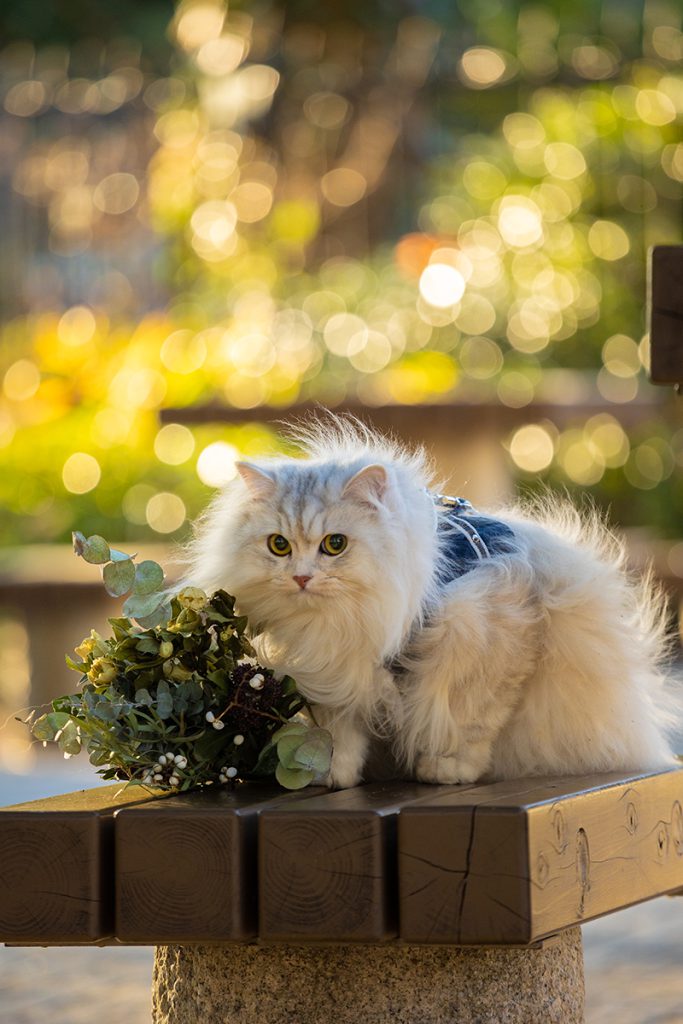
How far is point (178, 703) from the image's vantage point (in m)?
1.68

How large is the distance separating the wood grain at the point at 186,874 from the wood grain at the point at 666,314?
0.79 metres

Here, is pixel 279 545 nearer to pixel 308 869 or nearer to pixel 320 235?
pixel 308 869

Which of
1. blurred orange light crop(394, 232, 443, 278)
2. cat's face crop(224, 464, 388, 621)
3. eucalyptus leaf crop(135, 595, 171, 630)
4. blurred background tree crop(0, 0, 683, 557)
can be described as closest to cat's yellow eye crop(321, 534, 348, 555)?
cat's face crop(224, 464, 388, 621)

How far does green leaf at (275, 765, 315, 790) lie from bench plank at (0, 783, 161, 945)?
0.79 ft

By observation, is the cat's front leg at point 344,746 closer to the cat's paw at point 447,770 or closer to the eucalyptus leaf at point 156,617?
the cat's paw at point 447,770

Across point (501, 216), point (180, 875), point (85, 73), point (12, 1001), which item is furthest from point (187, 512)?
point (180, 875)

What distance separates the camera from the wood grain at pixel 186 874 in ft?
4.72

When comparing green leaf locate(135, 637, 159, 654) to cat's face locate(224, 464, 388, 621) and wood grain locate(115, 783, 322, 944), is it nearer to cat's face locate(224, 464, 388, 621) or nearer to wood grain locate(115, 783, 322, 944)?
cat's face locate(224, 464, 388, 621)

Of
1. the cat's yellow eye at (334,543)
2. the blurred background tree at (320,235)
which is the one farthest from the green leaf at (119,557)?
the blurred background tree at (320,235)

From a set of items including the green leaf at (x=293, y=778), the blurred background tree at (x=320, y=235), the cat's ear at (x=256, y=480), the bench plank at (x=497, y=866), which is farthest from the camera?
the blurred background tree at (x=320, y=235)

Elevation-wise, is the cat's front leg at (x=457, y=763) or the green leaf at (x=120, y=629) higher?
the green leaf at (x=120, y=629)

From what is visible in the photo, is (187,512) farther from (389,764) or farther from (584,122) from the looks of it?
(389,764)

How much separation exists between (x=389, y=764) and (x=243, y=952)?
0.97ft

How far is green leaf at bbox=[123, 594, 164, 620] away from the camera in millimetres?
1728
